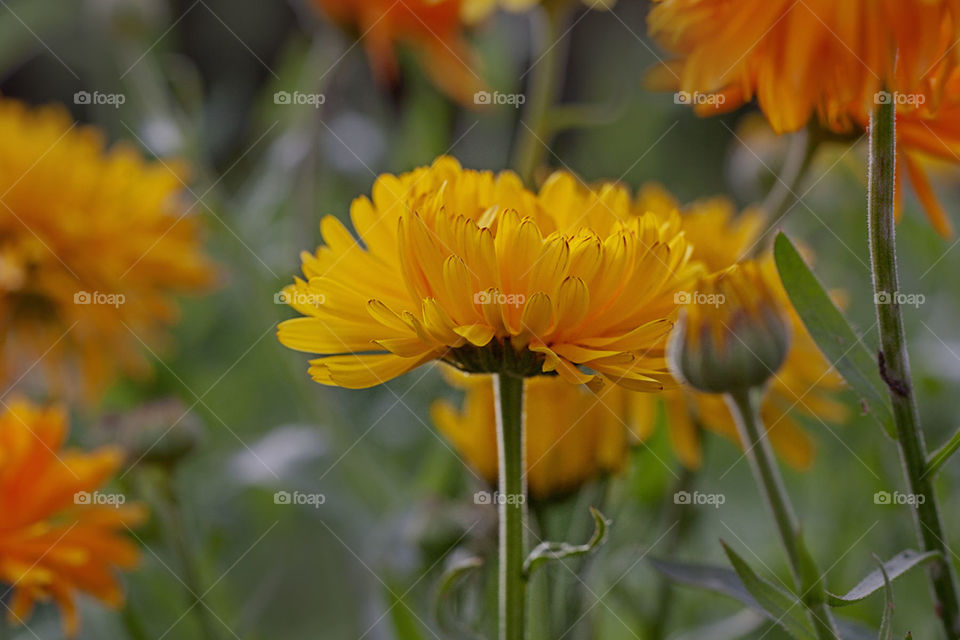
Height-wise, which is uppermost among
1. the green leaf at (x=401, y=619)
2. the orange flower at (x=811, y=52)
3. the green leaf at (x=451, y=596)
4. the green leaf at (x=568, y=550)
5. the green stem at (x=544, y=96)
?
the green stem at (x=544, y=96)

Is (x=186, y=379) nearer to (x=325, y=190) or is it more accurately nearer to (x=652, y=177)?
(x=325, y=190)

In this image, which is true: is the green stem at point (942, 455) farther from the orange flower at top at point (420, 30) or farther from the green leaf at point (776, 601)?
the orange flower at top at point (420, 30)

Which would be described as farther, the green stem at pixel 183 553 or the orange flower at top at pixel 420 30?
the orange flower at top at pixel 420 30

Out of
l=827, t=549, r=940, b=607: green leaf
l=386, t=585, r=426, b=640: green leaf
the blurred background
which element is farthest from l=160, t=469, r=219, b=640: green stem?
l=827, t=549, r=940, b=607: green leaf

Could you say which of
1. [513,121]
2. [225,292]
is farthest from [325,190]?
[513,121]

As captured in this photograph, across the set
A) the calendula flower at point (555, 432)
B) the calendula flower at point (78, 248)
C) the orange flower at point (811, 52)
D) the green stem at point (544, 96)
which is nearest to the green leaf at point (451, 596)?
the calendula flower at point (555, 432)

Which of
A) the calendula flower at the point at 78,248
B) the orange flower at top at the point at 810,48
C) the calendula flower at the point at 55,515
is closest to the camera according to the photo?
the orange flower at top at the point at 810,48
